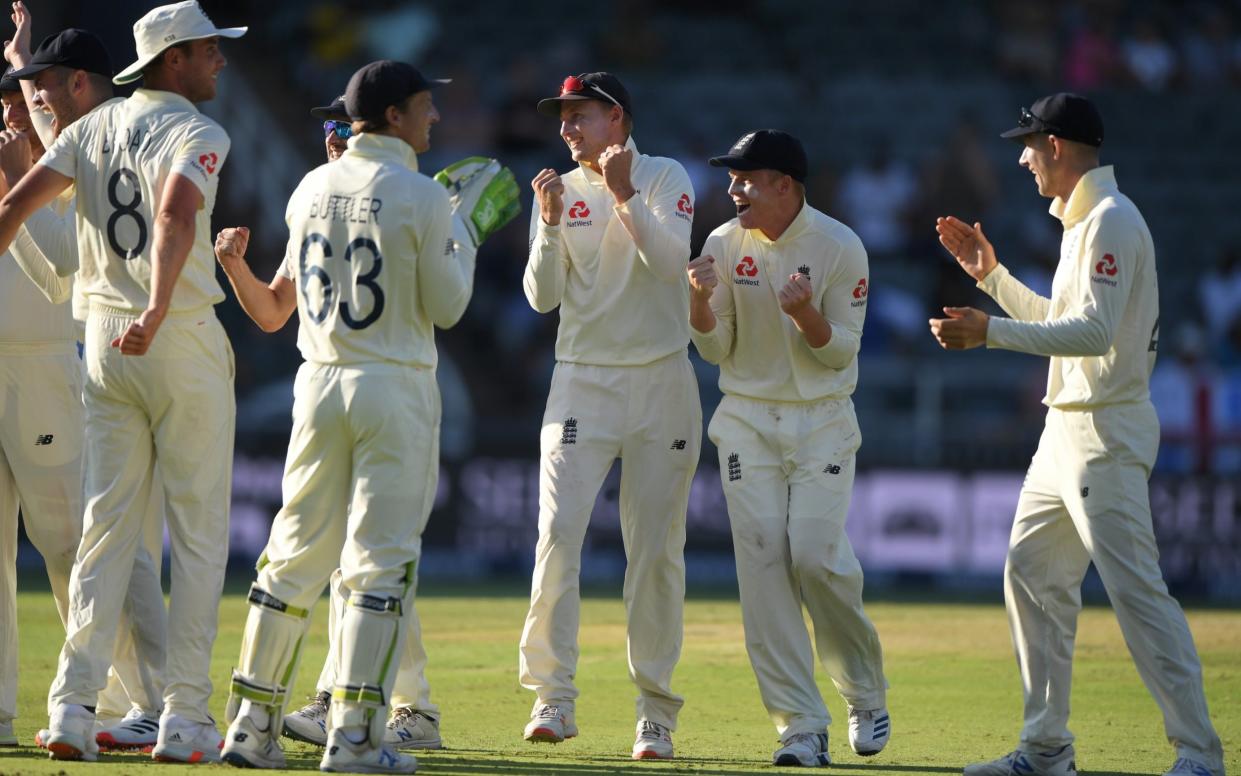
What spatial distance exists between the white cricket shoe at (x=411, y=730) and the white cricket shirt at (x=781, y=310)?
1912 millimetres

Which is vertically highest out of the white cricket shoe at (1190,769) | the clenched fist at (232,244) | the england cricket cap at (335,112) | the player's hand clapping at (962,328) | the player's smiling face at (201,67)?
the player's smiling face at (201,67)

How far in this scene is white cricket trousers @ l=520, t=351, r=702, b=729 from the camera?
786 cm

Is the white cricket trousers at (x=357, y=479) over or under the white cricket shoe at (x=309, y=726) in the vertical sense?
over

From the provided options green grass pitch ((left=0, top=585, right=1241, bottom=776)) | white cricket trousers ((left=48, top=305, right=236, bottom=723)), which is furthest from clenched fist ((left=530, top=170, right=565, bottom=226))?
green grass pitch ((left=0, top=585, right=1241, bottom=776))

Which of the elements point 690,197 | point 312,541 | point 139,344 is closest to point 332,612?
point 312,541

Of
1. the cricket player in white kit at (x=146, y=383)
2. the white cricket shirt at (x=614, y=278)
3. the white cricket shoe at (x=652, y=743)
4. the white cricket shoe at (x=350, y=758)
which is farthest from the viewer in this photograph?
the white cricket shirt at (x=614, y=278)

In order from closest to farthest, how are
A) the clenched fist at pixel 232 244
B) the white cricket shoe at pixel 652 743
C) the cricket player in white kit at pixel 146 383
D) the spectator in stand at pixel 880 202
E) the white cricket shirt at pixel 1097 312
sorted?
the cricket player in white kit at pixel 146 383 < the white cricket shirt at pixel 1097 312 < the clenched fist at pixel 232 244 < the white cricket shoe at pixel 652 743 < the spectator in stand at pixel 880 202

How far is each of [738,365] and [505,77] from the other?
1426cm

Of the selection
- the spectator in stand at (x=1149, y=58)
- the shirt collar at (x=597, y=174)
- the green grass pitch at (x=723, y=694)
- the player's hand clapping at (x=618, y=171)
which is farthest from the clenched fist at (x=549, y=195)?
the spectator in stand at (x=1149, y=58)

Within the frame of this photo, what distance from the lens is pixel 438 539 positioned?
1544 cm

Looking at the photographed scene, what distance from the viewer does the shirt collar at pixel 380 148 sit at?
22.2ft

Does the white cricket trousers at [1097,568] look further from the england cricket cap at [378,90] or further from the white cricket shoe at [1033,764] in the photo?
the england cricket cap at [378,90]

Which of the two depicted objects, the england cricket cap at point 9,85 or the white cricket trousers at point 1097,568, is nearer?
the white cricket trousers at point 1097,568

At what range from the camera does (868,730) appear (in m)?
7.69
